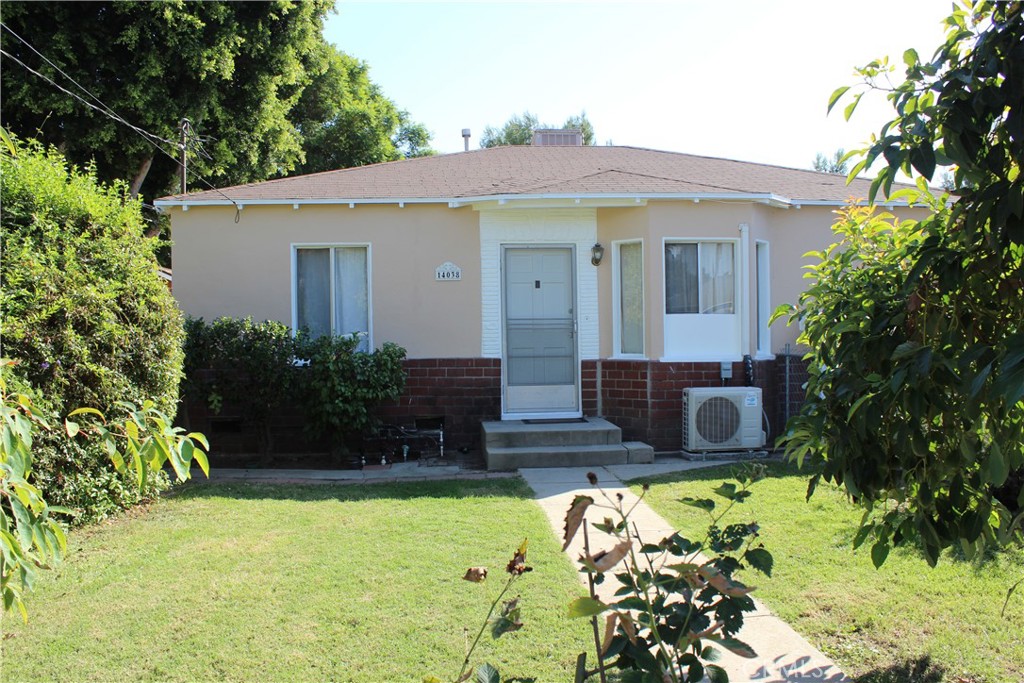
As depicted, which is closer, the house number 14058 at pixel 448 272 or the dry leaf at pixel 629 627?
the dry leaf at pixel 629 627

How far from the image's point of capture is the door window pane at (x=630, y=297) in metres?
10.7

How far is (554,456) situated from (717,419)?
2.25 metres

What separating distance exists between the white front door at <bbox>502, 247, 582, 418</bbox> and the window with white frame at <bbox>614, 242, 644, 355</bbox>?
0.64 meters

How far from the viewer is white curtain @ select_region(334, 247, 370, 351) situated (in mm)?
11000

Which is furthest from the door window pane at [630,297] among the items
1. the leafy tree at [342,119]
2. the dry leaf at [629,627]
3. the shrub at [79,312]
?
the leafy tree at [342,119]

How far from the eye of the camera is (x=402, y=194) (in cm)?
1093

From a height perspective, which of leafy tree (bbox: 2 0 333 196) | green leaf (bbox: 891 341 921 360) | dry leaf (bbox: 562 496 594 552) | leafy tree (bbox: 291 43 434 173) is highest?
leafy tree (bbox: 291 43 434 173)

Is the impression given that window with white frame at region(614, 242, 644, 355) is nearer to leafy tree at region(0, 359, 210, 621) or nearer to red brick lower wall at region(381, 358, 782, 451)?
red brick lower wall at region(381, 358, 782, 451)

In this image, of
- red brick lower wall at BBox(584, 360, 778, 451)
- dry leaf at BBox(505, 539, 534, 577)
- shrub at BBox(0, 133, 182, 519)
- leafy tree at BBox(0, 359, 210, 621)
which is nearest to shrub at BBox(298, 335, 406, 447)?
shrub at BBox(0, 133, 182, 519)

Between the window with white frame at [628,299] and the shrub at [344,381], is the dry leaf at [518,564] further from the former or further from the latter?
the window with white frame at [628,299]

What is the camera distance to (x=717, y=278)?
34.8 ft

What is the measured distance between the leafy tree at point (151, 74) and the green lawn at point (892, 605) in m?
12.6

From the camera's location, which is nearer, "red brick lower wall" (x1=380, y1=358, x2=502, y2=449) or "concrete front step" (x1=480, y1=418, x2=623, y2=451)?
"concrete front step" (x1=480, y1=418, x2=623, y2=451)

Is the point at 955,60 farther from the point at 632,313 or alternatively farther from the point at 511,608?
the point at 632,313
